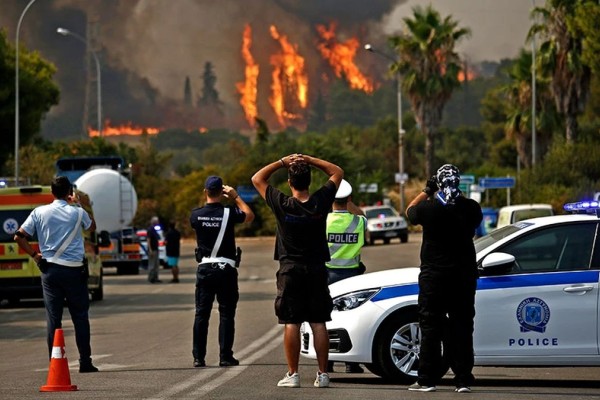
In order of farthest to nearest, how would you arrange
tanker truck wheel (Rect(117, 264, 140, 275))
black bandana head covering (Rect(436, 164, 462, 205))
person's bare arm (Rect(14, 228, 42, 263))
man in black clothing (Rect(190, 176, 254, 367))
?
1. tanker truck wheel (Rect(117, 264, 140, 275))
2. man in black clothing (Rect(190, 176, 254, 367))
3. person's bare arm (Rect(14, 228, 42, 263))
4. black bandana head covering (Rect(436, 164, 462, 205))

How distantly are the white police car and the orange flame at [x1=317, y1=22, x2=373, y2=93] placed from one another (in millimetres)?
139239

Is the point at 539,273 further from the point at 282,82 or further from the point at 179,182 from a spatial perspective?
the point at 282,82

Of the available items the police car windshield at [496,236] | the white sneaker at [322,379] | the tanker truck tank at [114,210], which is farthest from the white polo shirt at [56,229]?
the tanker truck tank at [114,210]

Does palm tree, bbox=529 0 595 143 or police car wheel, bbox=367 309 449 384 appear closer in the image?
police car wheel, bbox=367 309 449 384

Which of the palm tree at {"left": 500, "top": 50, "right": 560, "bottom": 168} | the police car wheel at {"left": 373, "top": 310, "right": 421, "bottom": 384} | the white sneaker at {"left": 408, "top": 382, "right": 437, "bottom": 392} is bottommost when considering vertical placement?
the white sneaker at {"left": 408, "top": 382, "right": 437, "bottom": 392}

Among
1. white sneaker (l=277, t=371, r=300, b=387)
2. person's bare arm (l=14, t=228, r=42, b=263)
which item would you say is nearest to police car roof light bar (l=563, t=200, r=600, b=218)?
white sneaker (l=277, t=371, r=300, b=387)

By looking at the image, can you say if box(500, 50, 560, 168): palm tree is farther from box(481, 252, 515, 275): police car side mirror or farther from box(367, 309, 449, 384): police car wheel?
box(367, 309, 449, 384): police car wheel

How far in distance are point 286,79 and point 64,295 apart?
133549mm

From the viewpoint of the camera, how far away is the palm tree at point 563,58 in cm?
5653

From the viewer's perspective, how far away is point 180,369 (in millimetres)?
14305

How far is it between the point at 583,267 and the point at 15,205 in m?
16.2

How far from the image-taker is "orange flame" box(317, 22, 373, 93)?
498 feet

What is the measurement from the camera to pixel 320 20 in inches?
6024

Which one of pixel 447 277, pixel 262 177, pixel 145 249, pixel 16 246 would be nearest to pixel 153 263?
pixel 145 249
